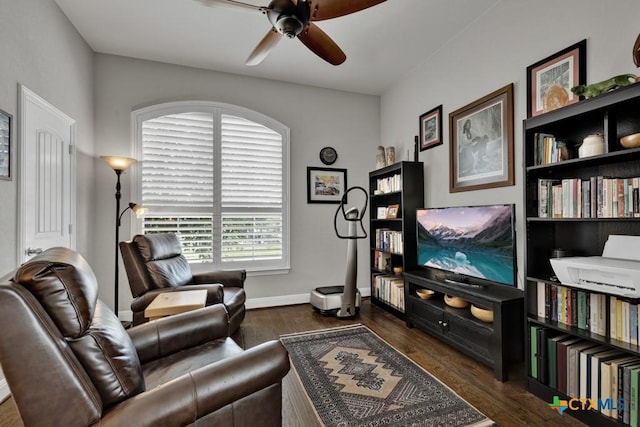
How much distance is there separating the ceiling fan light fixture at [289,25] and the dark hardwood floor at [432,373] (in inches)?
91.9

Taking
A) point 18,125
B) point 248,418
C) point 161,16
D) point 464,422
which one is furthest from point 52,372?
point 161,16

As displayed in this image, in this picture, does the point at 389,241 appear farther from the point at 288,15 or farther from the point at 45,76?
the point at 45,76

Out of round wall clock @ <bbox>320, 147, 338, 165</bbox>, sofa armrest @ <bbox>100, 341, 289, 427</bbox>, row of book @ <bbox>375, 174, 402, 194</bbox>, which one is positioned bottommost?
sofa armrest @ <bbox>100, 341, 289, 427</bbox>

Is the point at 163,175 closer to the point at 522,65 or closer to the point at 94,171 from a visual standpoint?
the point at 94,171

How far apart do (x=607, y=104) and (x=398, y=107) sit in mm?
2755

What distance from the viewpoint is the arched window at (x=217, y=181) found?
3555mm

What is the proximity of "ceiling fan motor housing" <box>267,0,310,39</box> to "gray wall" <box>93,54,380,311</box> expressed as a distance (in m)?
2.21

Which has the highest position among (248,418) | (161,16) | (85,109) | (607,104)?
(161,16)

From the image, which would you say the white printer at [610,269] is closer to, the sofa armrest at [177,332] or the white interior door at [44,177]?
the sofa armrest at [177,332]

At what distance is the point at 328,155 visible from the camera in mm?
4316

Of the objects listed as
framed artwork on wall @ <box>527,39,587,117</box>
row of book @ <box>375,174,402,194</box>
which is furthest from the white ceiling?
row of book @ <box>375,174,402,194</box>

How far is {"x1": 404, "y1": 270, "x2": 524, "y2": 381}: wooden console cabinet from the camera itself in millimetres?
2166

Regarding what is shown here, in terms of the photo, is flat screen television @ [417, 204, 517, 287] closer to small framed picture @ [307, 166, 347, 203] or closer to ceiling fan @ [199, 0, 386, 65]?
small framed picture @ [307, 166, 347, 203]

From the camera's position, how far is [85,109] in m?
3.17
